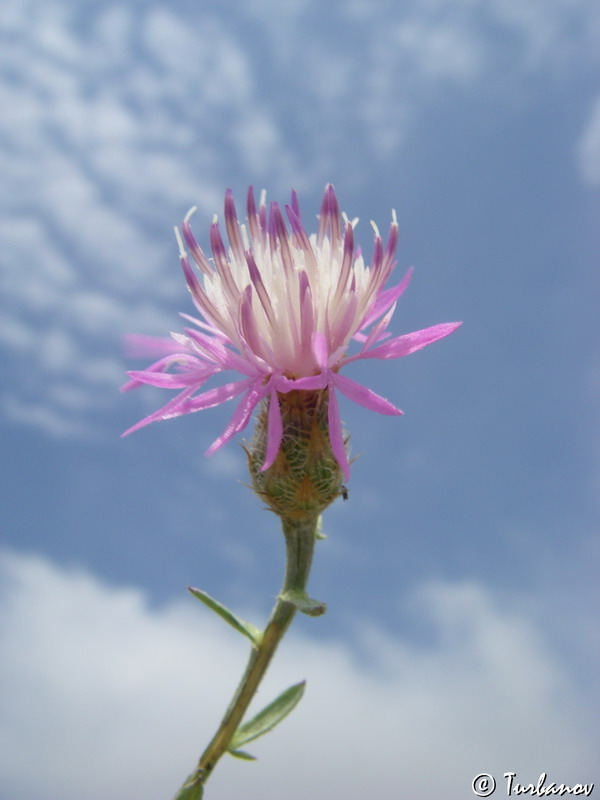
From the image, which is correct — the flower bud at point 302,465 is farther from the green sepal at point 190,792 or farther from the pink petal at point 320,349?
the green sepal at point 190,792

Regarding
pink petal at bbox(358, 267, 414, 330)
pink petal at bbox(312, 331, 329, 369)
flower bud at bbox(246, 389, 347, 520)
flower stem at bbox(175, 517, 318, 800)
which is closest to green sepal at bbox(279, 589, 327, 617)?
flower stem at bbox(175, 517, 318, 800)

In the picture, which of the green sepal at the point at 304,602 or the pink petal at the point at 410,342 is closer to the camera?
the green sepal at the point at 304,602

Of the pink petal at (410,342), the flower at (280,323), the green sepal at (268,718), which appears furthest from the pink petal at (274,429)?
the green sepal at (268,718)

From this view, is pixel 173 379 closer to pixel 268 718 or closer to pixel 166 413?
pixel 166 413

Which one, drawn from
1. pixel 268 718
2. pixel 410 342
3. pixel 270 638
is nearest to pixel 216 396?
pixel 410 342

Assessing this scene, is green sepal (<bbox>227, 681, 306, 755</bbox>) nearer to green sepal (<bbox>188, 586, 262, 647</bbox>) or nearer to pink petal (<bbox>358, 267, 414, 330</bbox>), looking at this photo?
green sepal (<bbox>188, 586, 262, 647</bbox>)

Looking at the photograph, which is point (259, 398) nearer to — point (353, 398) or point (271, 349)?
point (271, 349)
